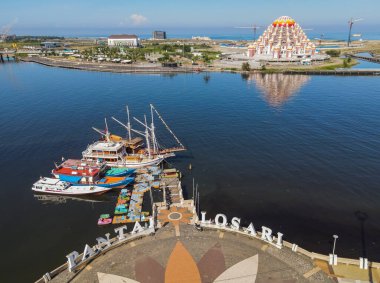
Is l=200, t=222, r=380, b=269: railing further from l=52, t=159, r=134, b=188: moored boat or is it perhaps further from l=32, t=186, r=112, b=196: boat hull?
l=32, t=186, r=112, b=196: boat hull

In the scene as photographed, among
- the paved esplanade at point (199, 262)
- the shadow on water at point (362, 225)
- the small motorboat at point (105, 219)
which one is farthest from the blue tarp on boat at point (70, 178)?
the shadow on water at point (362, 225)

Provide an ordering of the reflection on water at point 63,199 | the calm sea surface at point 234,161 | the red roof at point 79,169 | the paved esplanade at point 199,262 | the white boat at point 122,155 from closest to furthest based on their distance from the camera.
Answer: the paved esplanade at point 199,262
the calm sea surface at point 234,161
the reflection on water at point 63,199
the red roof at point 79,169
the white boat at point 122,155

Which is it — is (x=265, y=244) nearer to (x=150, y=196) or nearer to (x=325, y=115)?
(x=150, y=196)

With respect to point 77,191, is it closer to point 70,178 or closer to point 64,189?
point 64,189

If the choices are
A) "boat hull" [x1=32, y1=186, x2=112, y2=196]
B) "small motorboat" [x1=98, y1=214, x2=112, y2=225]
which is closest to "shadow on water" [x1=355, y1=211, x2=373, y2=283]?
"small motorboat" [x1=98, y1=214, x2=112, y2=225]

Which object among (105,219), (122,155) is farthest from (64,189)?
(122,155)

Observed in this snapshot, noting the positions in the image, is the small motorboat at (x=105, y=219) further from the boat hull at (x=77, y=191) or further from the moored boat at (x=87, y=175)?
the moored boat at (x=87, y=175)

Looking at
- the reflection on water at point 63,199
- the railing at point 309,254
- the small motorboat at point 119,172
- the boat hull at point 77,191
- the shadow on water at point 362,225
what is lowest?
the shadow on water at point 362,225
